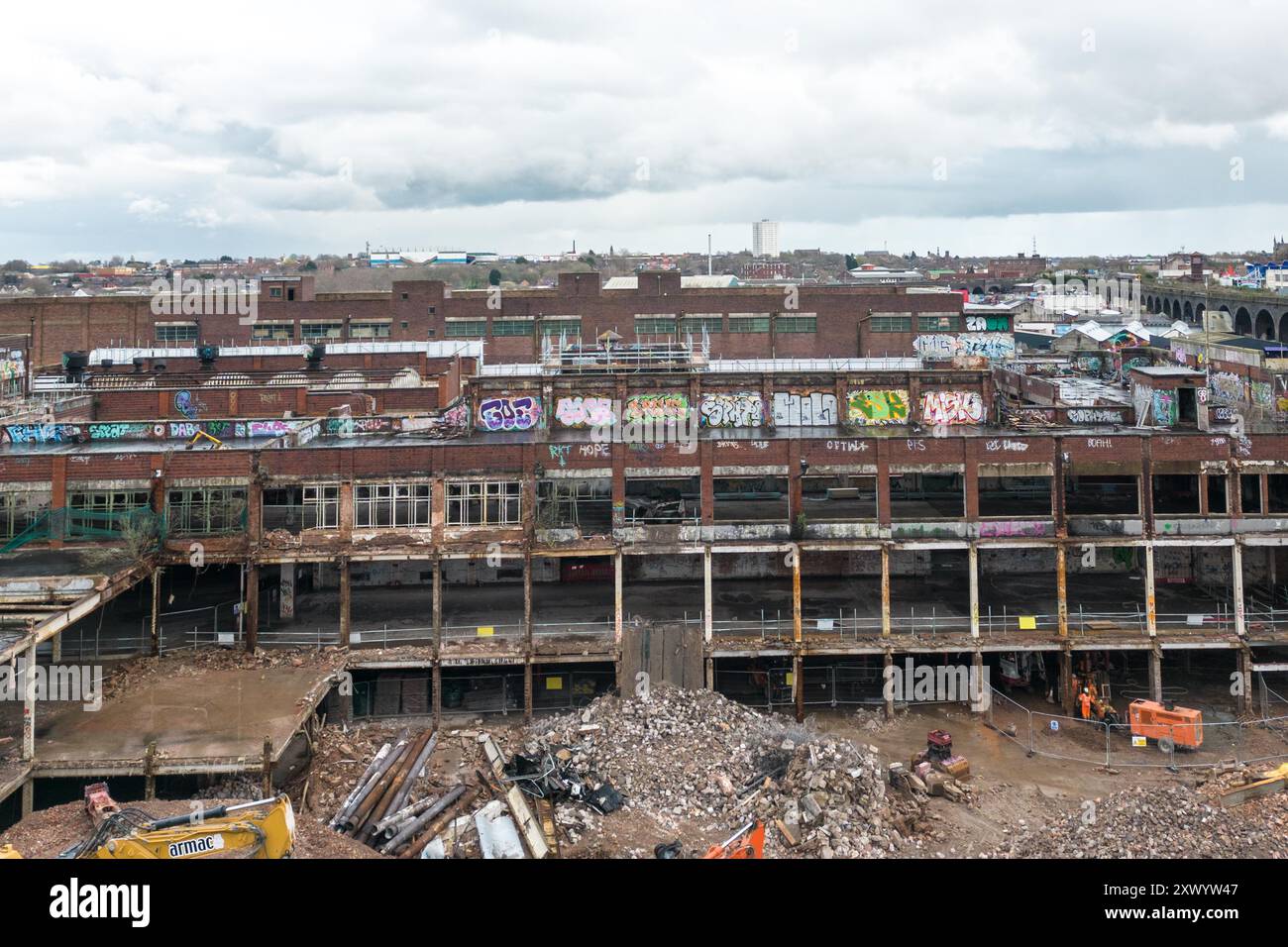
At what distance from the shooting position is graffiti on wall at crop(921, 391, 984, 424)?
4450 centimetres

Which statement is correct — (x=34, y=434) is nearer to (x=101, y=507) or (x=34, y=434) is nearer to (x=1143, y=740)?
(x=101, y=507)

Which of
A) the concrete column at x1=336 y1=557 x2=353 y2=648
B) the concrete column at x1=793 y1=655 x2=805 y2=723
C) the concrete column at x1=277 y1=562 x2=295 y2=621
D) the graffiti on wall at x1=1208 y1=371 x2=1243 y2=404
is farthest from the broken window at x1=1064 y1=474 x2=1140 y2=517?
the concrete column at x1=277 y1=562 x2=295 y2=621

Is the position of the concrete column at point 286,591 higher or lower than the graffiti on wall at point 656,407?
lower

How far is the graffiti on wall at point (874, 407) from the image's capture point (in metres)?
44.3

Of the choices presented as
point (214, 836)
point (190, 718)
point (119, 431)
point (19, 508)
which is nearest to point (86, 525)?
point (19, 508)

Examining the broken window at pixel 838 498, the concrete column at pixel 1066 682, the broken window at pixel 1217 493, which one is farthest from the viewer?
the broken window at pixel 1217 493

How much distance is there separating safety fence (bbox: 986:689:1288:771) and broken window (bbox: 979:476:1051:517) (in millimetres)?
11206

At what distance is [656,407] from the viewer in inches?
1697

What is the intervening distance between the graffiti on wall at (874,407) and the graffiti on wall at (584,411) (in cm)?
1072

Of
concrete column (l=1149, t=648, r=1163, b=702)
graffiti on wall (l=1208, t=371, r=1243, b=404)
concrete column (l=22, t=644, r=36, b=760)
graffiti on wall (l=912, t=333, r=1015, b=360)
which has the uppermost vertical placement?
graffiti on wall (l=912, t=333, r=1015, b=360)

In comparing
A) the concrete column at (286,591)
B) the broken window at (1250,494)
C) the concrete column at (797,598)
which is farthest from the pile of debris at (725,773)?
the broken window at (1250,494)

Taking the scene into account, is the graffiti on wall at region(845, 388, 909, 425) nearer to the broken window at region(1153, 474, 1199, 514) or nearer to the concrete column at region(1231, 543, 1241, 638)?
the broken window at region(1153, 474, 1199, 514)

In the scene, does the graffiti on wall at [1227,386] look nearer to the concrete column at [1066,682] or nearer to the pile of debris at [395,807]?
the concrete column at [1066,682]

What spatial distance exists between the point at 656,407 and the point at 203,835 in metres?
26.8
